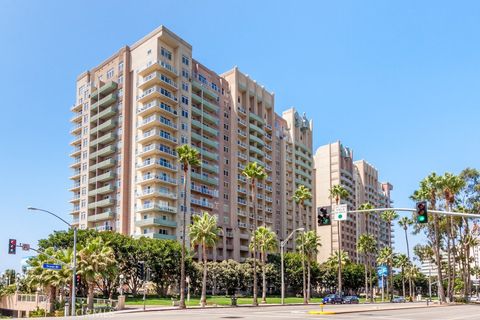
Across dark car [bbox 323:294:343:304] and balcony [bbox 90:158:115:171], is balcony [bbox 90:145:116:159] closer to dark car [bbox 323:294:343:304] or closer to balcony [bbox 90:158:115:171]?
balcony [bbox 90:158:115:171]

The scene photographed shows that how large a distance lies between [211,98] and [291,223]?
46201 millimetres

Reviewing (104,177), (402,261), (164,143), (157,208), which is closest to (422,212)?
(157,208)

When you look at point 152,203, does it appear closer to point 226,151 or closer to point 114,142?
point 114,142

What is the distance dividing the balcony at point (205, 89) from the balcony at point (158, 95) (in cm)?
814

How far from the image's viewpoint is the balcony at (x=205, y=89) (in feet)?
375

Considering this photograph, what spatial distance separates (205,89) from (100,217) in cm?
3560

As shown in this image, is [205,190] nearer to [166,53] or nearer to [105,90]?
[166,53]

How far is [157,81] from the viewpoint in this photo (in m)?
104

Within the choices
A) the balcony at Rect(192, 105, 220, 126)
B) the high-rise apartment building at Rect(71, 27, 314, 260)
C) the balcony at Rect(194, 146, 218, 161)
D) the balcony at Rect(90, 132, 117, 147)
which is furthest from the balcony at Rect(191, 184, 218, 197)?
the balcony at Rect(90, 132, 117, 147)

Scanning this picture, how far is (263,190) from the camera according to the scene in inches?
5207

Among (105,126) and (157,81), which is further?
(105,126)

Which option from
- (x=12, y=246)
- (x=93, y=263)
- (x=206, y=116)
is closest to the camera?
(x=12, y=246)

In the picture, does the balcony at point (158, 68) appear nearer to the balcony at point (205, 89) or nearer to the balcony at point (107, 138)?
the balcony at point (205, 89)

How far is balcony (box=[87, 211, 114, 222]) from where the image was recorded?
106375mm
